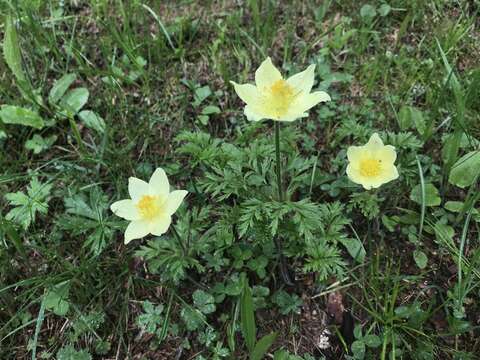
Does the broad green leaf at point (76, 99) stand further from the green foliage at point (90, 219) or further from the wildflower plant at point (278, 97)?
the wildflower plant at point (278, 97)

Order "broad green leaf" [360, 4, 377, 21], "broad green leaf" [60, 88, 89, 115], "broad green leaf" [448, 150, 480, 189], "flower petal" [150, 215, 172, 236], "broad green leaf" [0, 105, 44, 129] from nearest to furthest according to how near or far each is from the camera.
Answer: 1. "flower petal" [150, 215, 172, 236]
2. "broad green leaf" [448, 150, 480, 189]
3. "broad green leaf" [0, 105, 44, 129]
4. "broad green leaf" [60, 88, 89, 115]
5. "broad green leaf" [360, 4, 377, 21]

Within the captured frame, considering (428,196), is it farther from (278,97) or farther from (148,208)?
(148,208)

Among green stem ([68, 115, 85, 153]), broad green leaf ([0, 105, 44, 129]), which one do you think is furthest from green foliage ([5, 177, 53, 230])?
broad green leaf ([0, 105, 44, 129])

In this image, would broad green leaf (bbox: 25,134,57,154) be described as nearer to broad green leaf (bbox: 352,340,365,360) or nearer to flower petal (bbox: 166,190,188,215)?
flower petal (bbox: 166,190,188,215)

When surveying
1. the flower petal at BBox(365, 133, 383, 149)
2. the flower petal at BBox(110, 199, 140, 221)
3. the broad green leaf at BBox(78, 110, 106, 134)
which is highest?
the flower petal at BBox(365, 133, 383, 149)

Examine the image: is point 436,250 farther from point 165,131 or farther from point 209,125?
point 165,131

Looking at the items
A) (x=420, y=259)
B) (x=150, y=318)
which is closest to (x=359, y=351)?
(x=420, y=259)

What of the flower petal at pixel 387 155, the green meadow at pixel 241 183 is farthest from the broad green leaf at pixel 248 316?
the flower petal at pixel 387 155
